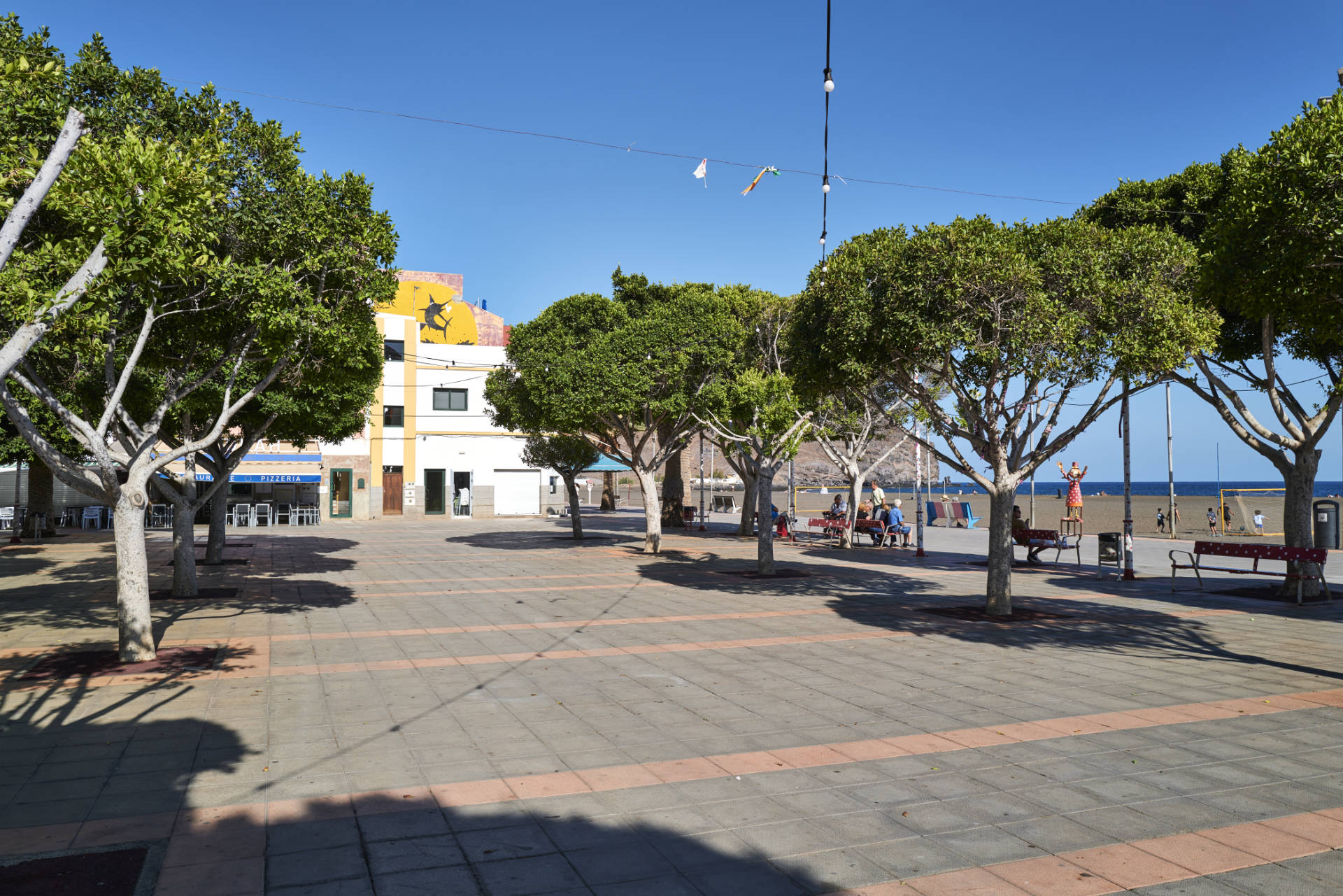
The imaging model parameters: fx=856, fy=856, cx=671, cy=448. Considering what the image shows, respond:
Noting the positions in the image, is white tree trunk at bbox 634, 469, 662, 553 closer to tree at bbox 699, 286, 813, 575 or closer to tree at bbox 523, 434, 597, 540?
tree at bbox 699, 286, 813, 575

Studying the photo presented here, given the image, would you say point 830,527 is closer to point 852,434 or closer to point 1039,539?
point 852,434

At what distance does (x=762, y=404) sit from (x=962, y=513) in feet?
77.7

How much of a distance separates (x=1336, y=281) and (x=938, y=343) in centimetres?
450

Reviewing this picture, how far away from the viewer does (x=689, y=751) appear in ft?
20.9

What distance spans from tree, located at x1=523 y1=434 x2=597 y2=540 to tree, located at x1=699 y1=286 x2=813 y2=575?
6566 millimetres

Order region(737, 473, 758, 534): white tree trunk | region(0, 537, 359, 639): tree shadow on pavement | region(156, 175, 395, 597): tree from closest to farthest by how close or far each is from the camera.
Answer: region(156, 175, 395, 597): tree → region(0, 537, 359, 639): tree shadow on pavement → region(737, 473, 758, 534): white tree trunk

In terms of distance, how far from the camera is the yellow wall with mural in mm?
60781

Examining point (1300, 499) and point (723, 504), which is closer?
point (1300, 499)

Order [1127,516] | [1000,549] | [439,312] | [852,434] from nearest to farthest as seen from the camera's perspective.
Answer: [1000,549] < [1127,516] < [852,434] < [439,312]

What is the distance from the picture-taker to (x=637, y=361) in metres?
23.6

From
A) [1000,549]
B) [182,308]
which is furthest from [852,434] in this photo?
[182,308]

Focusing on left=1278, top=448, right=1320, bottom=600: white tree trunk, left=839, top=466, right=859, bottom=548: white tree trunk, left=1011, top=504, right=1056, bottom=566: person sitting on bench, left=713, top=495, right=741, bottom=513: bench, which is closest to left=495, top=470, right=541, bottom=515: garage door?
left=713, top=495, right=741, bottom=513: bench

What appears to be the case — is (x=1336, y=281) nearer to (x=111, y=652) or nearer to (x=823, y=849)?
(x=823, y=849)

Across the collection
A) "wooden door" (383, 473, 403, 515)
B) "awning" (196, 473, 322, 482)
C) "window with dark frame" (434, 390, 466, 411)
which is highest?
"window with dark frame" (434, 390, 466, 411)
